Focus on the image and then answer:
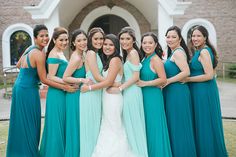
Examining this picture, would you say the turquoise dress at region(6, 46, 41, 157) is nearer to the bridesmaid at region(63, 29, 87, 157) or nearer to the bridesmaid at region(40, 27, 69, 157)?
the bridesmaid at region(40, 27, 69, 157)

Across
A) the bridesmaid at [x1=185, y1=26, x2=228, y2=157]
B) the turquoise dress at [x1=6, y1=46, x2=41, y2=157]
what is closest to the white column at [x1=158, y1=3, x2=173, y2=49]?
the bridesmaid at [x1=185, y1=26, x2=228, y2=157]

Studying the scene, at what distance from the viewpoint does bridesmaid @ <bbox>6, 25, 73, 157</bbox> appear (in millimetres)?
5535

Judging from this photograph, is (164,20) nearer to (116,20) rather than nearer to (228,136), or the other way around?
(228,136)

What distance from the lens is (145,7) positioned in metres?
16.4

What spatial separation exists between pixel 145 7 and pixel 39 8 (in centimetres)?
558

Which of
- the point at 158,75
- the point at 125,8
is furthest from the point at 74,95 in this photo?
the point at 125,8

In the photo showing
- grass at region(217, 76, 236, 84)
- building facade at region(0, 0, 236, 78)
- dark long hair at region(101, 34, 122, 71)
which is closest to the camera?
dark long hair at region(101, 34, 122, 71)

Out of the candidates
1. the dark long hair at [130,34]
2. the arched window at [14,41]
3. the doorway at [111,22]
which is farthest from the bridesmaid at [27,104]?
the arched window at [14,41]

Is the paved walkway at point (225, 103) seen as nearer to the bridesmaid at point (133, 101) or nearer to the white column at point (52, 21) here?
the white column at point (52, 21)

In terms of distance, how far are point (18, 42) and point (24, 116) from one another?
596 inches

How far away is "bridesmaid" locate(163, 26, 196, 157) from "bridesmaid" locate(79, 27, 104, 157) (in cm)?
105

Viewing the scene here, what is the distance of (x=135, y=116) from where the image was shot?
5379 millimetres

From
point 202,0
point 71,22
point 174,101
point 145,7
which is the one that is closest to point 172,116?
point 174,101

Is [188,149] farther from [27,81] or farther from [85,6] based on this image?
[85,6]
